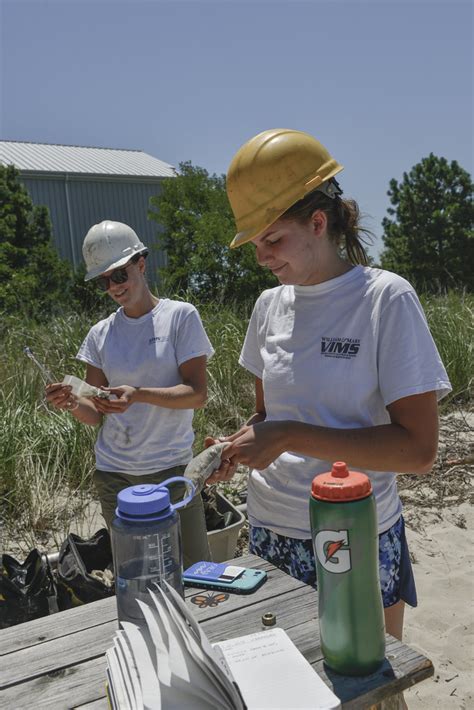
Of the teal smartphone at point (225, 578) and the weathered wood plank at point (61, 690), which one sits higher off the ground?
the teal smartphone at point (225, 578)

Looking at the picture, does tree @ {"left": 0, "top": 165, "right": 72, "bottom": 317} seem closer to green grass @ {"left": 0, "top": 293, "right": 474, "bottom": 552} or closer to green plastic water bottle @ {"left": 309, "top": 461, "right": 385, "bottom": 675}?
green grass @ {"left": 0, "top": 293, "right": 474, "bottom": 552}

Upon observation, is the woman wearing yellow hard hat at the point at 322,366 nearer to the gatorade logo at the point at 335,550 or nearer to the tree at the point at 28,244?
the gatorade logo at the point at 335,550

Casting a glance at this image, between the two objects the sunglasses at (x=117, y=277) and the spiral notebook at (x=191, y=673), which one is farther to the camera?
the sunglasses at (x=117, y=277)

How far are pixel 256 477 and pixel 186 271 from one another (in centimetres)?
1010

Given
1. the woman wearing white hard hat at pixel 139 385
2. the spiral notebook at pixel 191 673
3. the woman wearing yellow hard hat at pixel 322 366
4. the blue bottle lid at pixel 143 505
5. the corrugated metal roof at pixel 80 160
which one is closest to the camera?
the spiral notebook at pixel 191 673

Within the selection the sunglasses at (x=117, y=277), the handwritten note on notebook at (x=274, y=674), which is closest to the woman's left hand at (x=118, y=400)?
the sunglasses at (x=117, y=277)

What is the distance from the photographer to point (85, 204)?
28.4 metres

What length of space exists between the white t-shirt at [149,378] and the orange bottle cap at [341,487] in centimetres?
186

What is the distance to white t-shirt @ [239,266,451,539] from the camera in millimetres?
1698

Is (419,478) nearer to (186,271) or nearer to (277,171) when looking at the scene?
(277,171)

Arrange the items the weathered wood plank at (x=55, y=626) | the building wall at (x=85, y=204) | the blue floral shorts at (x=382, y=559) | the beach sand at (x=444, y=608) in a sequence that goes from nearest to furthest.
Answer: the weathered wood plank at (x=55, y=626) → the blue floral shorts at (x=382, y=559) → the beach sand at (x=444, y=608) → the building wall at (x=85, y=204)

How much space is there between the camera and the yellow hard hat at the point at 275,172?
1.75 metres

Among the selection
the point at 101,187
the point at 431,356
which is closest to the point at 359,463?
the point at 431,356

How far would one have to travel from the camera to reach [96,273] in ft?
10.4
